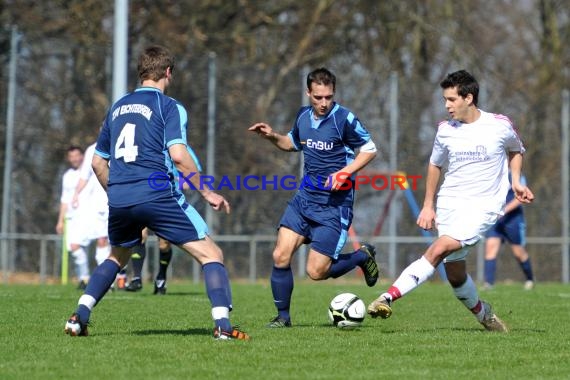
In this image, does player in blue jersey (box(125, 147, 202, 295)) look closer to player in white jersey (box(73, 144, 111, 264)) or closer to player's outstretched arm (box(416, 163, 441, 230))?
player in white jersey (box(73, 144, 111, 264))

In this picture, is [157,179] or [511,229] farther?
[511,229]

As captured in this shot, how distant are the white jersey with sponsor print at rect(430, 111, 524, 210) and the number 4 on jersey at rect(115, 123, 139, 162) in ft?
7.66

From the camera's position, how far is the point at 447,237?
27.3 ft

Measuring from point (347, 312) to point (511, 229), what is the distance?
330 inches

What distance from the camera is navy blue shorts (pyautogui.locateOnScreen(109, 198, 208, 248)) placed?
7.49m

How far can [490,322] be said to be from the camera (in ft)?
28.3

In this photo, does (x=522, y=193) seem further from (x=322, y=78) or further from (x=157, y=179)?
(x=157, y=179)

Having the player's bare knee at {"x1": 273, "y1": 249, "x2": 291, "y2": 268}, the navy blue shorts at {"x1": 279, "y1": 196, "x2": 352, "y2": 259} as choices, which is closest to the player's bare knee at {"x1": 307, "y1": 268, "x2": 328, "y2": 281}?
the navy blue shorts at {"x1": 279, "y1": 196, "x2": 352, "y2": 259}

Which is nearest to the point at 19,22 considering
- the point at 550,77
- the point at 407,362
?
the point at 550,77

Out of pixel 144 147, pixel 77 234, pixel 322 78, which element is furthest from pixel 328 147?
pixel 77 234

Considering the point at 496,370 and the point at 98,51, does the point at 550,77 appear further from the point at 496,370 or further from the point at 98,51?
the point at 496,370

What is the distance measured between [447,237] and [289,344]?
1521 mm

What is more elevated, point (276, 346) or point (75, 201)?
point (75, 201)

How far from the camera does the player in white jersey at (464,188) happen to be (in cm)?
833
